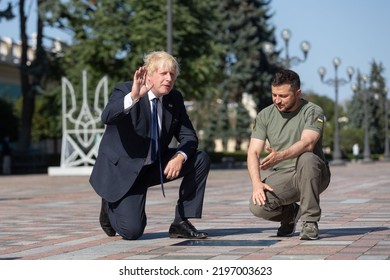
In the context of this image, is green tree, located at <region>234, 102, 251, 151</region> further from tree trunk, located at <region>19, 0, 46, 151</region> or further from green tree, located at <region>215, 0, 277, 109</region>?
tree trunk, located at <region>19, 0, 46, 151</region>

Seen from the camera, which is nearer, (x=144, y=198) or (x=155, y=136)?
(x=155, y=136)

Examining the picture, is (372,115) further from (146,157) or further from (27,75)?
(146,157)

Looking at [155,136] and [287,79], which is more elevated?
[287,79]

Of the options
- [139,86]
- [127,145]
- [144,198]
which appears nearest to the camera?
[139,86]

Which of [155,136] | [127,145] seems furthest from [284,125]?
[127,145]

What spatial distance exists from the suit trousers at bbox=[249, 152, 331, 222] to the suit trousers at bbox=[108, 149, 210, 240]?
0.48 meters

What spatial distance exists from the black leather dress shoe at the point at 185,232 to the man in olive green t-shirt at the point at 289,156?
50 cm

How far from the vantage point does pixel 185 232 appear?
8.31m

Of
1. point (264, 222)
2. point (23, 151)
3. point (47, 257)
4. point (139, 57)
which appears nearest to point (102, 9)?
point (139, 57)

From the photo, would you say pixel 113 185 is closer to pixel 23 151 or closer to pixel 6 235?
pixel 6 235

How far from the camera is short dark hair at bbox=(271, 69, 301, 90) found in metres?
7.84

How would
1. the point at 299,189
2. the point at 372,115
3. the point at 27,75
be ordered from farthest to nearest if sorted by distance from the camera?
1. the point at 372,115
2. the point at 27,75
3. the point at 299,189

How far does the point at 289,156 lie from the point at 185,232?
3.73 ft

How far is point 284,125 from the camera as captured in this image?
8086mm
